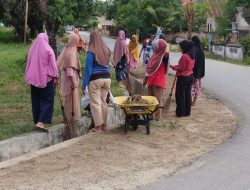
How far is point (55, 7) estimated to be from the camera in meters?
31.4

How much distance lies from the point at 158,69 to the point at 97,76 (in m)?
1.59

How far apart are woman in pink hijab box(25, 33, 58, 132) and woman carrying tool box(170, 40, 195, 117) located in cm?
296

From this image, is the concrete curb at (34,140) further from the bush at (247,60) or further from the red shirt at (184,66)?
the bush at (247,60)

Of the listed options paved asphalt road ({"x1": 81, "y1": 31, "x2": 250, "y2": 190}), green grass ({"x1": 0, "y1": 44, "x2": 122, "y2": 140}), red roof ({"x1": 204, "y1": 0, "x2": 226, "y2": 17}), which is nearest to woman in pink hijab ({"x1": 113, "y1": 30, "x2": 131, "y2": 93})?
green grass ({"x1": 0, "y1": 44, "x2": 122, "y2": 140})

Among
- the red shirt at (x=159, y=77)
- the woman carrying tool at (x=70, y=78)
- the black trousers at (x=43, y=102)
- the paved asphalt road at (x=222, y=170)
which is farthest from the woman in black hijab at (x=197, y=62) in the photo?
the black trousers at (x=43, y=102)

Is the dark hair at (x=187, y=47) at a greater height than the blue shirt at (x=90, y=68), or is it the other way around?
the dark hair at (x=187, y=47)

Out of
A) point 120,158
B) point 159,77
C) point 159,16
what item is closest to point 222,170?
point 120,158

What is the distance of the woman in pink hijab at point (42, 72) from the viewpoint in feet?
27.7

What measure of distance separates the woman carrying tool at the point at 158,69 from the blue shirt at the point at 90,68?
4.59 ft

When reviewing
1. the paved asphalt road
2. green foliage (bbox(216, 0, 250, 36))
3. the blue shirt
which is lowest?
the paved asphalt road

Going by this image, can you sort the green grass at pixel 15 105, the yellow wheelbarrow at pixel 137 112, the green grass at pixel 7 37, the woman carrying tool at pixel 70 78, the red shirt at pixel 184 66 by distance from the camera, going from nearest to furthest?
the yellow wheelbarrow at pixel 137 112 → the green grass at pixel 15 105 → the woman carrying tool at pixel 70 78 → the red shirt at pixel 184 66 → the green grass at pixel 7 37

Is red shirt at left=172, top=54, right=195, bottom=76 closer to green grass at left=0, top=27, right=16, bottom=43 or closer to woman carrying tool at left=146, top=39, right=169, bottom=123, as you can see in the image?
woman carrying tool at left=146, top=39, right=169, bottom=123

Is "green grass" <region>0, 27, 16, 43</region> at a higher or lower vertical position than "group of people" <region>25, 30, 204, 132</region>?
higher

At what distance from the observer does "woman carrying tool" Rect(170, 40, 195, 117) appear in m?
10.6
